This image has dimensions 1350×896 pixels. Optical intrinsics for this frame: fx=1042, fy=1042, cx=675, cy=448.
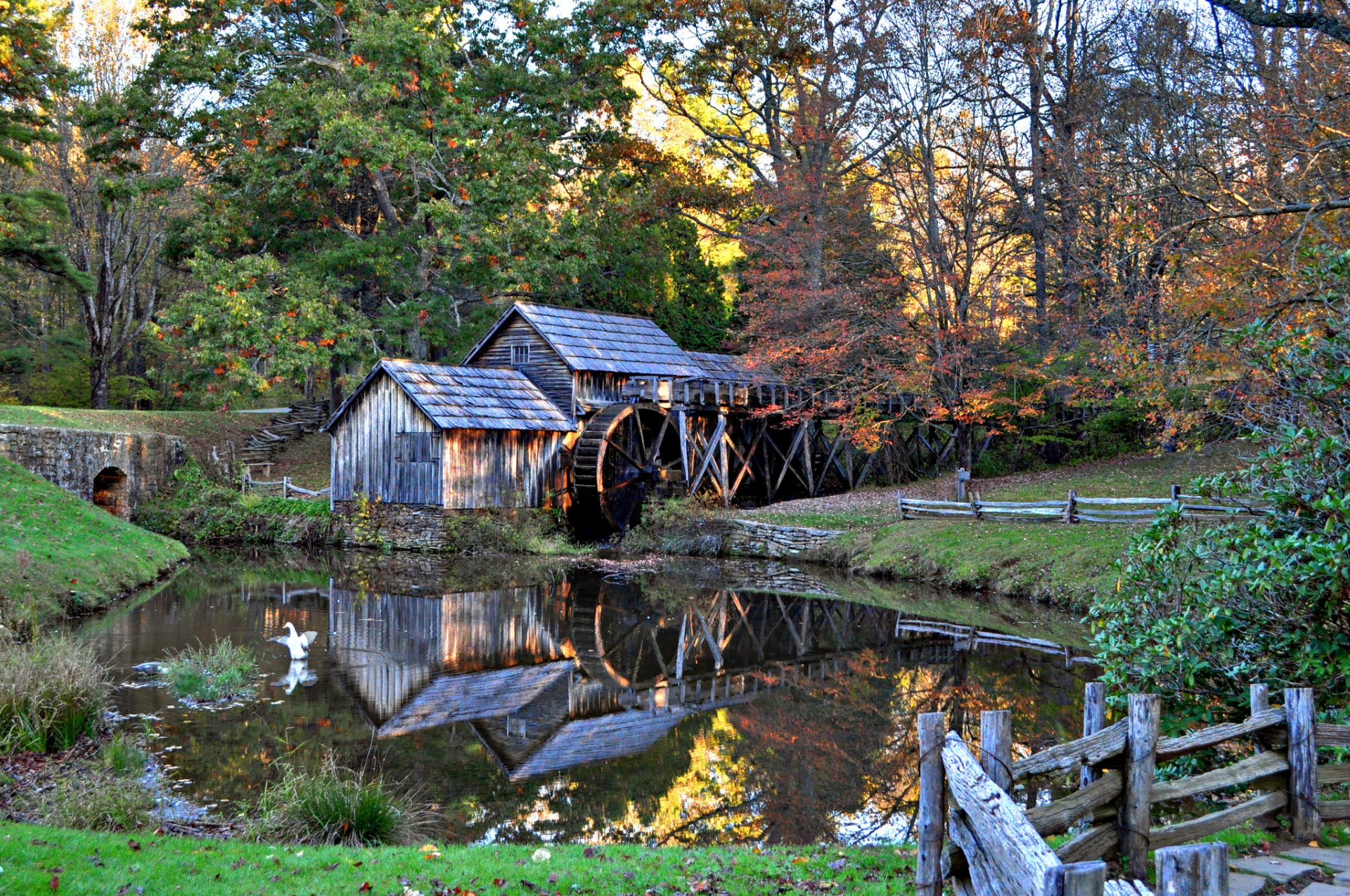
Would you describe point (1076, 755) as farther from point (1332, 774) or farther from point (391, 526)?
point (391, 526)

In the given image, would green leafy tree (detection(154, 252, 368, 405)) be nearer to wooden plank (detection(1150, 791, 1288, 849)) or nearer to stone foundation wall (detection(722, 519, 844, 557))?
stone foundation wall (detection(722, 519, 844, 557))

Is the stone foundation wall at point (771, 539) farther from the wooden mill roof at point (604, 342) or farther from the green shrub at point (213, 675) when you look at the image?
the green shrub at point (213, 675)

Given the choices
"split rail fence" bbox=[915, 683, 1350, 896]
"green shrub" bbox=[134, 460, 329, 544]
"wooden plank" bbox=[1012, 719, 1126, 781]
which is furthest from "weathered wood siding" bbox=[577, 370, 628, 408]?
"wooden plank" bbox=[1012, 719, 1126, 781]

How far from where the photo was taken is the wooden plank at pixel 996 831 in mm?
3607

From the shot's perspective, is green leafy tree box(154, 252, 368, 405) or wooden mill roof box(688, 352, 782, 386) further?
wooden mill roof box(688, 352, 782, 386)

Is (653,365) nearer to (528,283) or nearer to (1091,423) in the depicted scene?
(528,283)

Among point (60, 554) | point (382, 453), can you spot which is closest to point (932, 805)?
point (60, 554)

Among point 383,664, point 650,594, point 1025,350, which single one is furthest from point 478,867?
point 1025,350

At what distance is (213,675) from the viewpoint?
11422mm

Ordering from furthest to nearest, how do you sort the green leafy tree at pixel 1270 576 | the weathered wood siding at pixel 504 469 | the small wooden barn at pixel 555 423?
the small wooden barn at pixel 555 423, the weathered wood siding at pixel 504 469, the green leafy tree at pixel 1270 576

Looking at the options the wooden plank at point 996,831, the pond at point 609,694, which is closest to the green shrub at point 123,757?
the pond at point 609,694

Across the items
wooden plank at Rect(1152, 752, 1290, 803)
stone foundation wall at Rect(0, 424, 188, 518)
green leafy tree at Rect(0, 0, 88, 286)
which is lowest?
wooden plank at Rect(1152, 752, 1290, 803)

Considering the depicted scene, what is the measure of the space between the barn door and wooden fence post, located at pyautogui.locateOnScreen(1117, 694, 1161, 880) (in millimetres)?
21622

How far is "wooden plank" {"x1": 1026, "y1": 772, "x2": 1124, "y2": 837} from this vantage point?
4.83 metres
